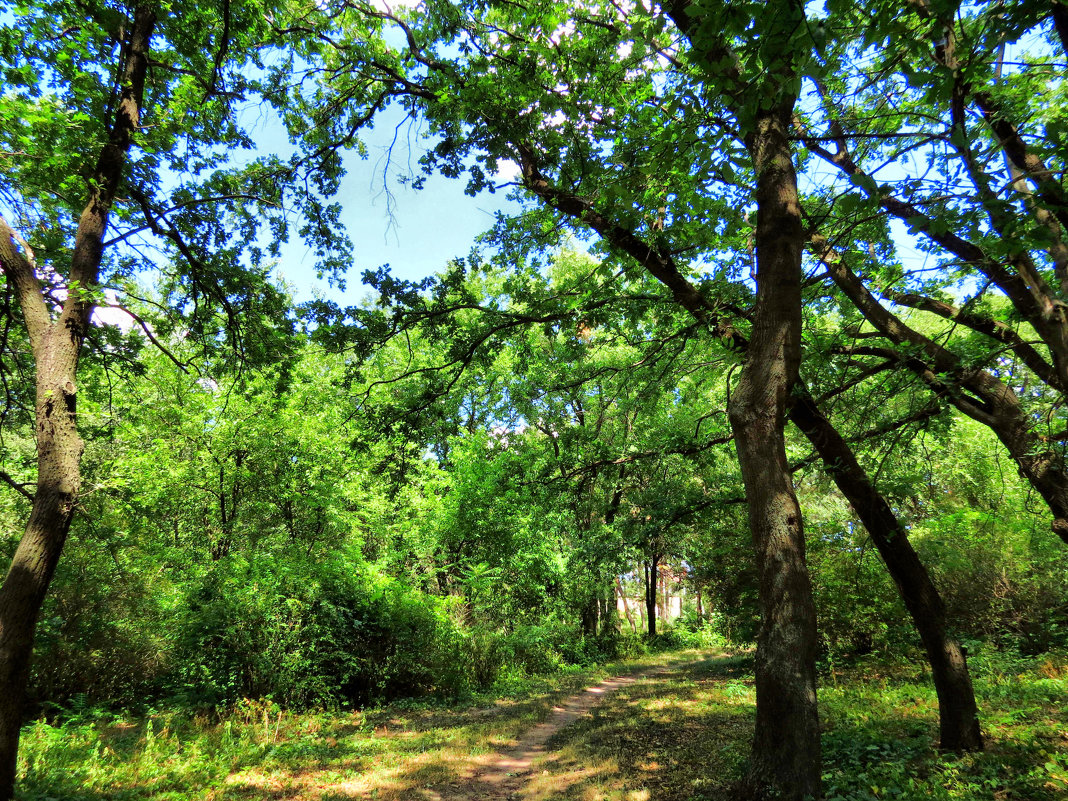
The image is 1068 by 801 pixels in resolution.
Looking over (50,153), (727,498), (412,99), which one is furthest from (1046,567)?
(50,153)

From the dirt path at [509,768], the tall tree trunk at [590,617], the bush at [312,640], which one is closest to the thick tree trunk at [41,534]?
the dirt path at [509,768]

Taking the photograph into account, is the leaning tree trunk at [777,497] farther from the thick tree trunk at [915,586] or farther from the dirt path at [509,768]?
the dirt path at [509,768]

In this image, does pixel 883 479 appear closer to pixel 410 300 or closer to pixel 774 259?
pixel 774 259

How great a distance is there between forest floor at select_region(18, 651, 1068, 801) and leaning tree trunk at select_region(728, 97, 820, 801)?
1.04 metres

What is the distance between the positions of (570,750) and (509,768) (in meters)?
0.91

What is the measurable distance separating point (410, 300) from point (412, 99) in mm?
2974

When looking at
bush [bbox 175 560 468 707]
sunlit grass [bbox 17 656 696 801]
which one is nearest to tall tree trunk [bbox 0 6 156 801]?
sunlit grass [bbox 17 656 696 801]

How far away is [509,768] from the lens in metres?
6.76

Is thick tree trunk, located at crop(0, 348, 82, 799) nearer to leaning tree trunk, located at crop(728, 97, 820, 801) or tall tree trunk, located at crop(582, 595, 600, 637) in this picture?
leaning tree trunk, located at crop(728, 97, 820, 801)

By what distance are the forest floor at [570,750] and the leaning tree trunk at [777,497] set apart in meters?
1.04

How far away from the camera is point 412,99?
7.08 meters

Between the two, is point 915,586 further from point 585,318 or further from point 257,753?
point 257,753

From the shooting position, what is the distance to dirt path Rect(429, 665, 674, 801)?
19.1 feet

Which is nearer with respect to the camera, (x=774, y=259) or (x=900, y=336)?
(x=774, y=259)
